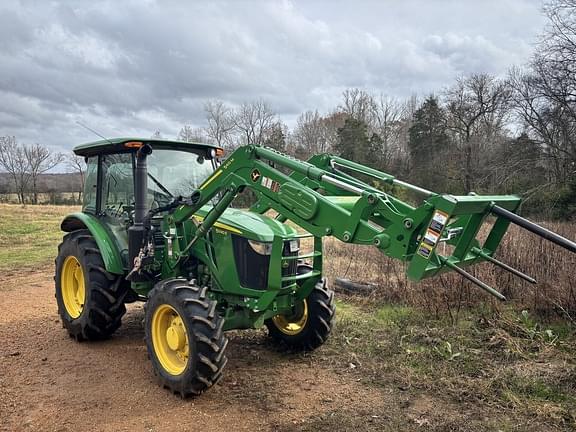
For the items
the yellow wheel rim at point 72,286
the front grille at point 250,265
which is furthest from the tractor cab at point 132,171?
the front grille at point 250,265

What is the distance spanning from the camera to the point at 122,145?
16.6 feet

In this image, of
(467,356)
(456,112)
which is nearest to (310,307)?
(467,356)

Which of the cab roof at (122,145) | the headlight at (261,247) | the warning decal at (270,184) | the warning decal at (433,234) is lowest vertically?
the headlight at (261,247)

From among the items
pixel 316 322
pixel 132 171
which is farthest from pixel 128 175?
pixel 316 322

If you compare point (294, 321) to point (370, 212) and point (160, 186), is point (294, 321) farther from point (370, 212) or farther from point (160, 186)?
point (370, 212)

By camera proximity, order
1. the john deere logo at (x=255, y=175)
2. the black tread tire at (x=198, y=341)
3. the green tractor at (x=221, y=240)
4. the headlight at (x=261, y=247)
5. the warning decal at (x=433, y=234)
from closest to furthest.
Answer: the warning decal at (x=433, y=234)
the green tractor at (x=221, y=240)
the black tread tire at (x=198, y=341)
the john deere logo at (x=255, y=175)
the headlight at (x=261, y=247)

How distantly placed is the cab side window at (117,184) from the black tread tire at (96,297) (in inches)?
18.1

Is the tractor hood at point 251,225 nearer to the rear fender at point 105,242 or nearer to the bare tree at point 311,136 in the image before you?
the rear fender at point 105,242

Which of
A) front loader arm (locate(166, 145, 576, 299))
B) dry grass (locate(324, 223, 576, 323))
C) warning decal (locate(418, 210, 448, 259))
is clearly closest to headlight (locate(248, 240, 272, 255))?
front loader arm (locate(166, 145, 576, 299))

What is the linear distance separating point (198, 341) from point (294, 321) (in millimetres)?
1736

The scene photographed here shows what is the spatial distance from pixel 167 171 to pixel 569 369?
15.6 ft

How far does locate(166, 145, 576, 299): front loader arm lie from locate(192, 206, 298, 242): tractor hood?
24cm

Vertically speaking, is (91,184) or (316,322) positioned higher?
(91,184)

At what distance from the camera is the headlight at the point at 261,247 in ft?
14.7
